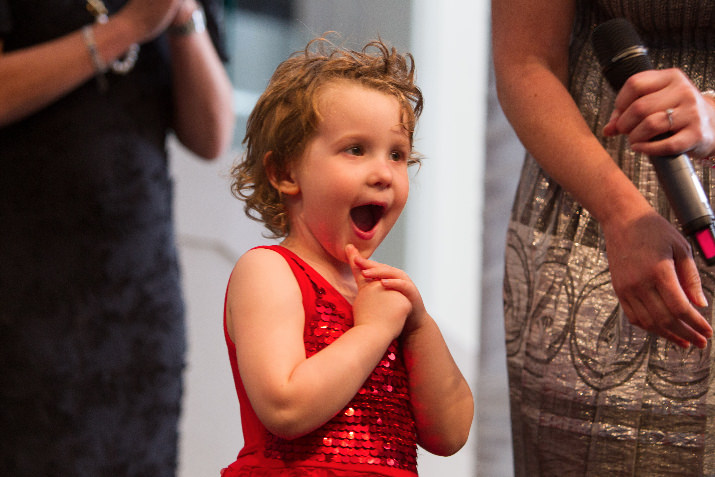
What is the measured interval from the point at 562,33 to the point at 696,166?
0.23 m

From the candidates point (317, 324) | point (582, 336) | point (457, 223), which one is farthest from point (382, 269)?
point (457, 223)

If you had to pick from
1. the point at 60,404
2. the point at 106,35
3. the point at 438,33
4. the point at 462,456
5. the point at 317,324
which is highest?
the point at 438,33

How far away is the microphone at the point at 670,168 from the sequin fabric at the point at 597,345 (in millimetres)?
Answer: 189

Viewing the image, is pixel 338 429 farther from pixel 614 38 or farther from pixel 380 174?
pixel 614 38

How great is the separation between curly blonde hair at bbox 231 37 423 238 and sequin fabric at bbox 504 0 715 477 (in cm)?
28

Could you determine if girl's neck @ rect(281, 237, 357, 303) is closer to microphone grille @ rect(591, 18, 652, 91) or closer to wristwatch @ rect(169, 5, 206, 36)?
microphone grille @ rect(591, 18, 652, 91)

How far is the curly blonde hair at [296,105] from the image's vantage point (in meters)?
0.89

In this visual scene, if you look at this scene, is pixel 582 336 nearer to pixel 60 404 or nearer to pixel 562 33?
pixel 562 33

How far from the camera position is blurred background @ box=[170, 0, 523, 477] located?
7.64 feet

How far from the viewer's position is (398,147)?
2.94ft

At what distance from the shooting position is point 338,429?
812 millimetres

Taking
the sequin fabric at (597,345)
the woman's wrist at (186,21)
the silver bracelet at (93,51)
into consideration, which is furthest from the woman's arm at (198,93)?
the sequin fabric at (597,345)

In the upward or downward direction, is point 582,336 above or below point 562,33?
below

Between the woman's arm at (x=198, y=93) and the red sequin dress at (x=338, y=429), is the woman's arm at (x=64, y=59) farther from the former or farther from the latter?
the red sequin dress at (x=338, y=429)
